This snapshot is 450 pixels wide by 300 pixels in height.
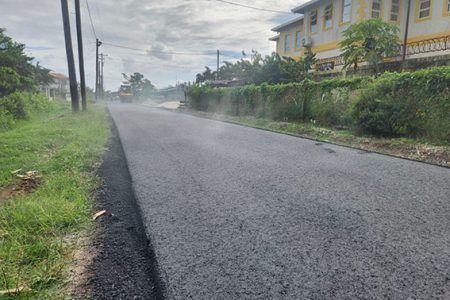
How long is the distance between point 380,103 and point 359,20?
13411mm

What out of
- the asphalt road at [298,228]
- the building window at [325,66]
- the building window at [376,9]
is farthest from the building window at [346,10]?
the asphalt road at [298,228]

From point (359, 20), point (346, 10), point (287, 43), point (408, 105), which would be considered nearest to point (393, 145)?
point (408, 105)

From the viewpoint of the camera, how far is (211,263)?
2184mm

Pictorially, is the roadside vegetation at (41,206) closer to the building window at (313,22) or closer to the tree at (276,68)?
the tree at (276,68)

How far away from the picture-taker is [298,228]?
2.76m

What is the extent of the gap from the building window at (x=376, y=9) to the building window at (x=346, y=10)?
4.70ft

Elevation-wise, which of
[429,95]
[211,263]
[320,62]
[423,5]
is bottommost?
[211,263]

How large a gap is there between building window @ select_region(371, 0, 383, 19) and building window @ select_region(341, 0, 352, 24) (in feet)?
4.70

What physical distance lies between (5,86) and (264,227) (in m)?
25.3

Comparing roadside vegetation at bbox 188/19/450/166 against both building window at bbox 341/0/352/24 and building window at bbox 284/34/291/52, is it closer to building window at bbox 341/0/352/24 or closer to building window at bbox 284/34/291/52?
building window at bbox 341/0/352/24

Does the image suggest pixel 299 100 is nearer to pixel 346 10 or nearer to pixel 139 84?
pixel 346 10

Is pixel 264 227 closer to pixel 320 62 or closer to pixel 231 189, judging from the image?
pixel 231 189

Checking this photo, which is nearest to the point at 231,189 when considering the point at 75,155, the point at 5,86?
the point at 75,155

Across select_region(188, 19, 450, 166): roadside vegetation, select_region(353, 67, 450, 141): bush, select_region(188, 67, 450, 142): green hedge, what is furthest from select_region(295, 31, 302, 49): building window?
select_region(353, 67, 450, 141): bush
